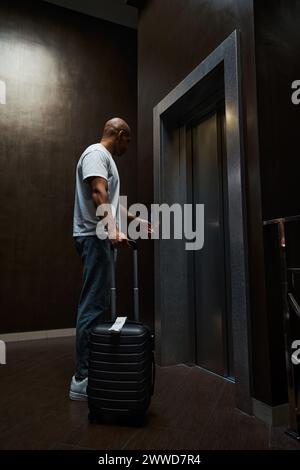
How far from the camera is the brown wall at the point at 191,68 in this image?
58.6 inches

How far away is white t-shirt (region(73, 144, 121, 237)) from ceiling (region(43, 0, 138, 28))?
2.83 meters

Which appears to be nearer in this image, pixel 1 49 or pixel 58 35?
pixel 1 49

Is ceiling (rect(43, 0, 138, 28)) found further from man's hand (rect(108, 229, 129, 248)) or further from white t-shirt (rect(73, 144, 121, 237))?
man's hand (rect(108, 229, 129, 248))

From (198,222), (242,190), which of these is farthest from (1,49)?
(242,190)

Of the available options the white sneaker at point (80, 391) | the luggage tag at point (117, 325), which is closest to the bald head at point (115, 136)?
the luggage tag at point (117, 325)

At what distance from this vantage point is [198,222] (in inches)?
92.6

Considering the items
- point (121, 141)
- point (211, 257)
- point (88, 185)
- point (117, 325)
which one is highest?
point (121, 141)

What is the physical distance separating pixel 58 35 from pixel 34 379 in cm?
350

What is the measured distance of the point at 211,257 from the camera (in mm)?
2232

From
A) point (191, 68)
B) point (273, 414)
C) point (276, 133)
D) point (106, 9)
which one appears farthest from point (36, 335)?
point (106, 9)

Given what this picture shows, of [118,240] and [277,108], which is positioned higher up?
[277,108]

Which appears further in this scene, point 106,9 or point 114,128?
point 106,9

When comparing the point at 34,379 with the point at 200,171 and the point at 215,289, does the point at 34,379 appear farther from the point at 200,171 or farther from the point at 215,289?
the point at 200,171

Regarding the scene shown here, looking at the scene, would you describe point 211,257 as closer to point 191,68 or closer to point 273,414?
point 273,414
